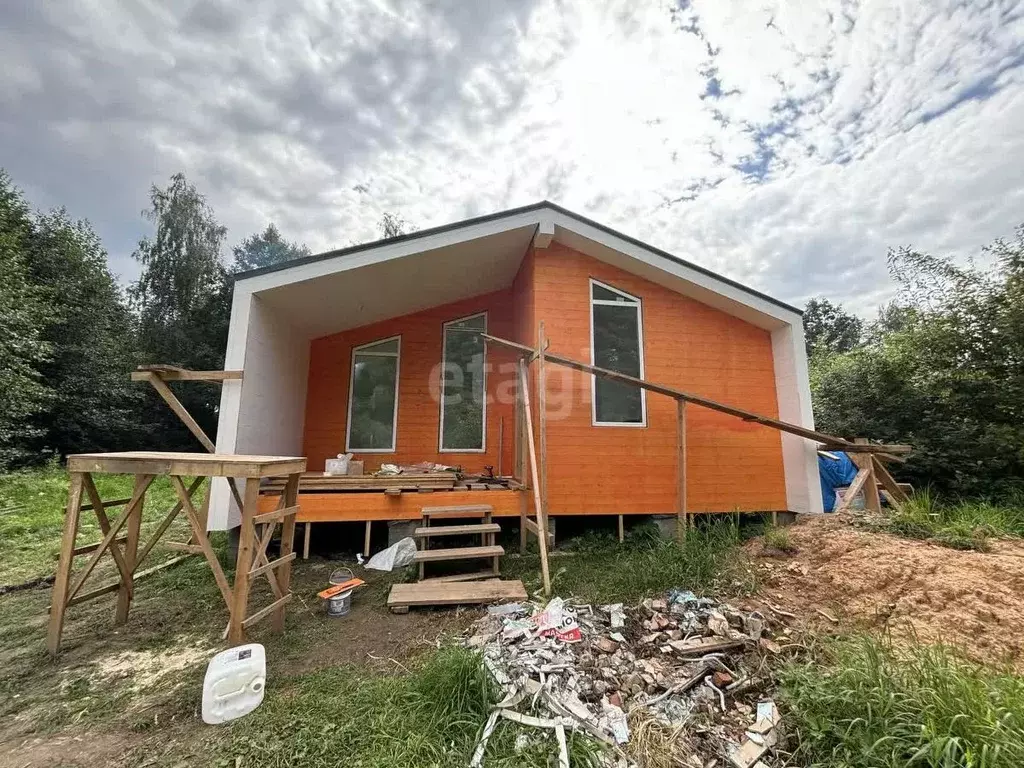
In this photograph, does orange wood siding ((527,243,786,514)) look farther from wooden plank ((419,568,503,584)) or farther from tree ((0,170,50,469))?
tree ((0,170,50,469))

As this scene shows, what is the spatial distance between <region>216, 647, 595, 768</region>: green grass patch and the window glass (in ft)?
12.7

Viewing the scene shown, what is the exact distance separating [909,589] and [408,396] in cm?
641

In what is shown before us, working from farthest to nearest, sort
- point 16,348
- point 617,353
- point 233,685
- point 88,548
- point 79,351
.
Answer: point 79,351 < point 16,348 < point 617,353 < point 88,548 < point 233,685

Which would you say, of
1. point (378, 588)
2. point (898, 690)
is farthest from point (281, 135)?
point (898, 690)

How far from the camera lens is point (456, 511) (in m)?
4.95

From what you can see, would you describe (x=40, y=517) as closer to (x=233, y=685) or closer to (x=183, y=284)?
(x=233, y=685)

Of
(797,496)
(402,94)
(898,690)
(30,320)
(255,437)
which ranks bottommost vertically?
(898,690)

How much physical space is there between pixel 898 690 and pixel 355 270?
226 inches

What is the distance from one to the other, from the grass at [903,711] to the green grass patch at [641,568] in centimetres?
133

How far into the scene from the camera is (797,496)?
5.78 meters

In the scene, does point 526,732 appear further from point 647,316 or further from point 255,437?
point 647,316

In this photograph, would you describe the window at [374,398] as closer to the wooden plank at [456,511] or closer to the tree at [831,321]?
the wooden plank at [456,511]

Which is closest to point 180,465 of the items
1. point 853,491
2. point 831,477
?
point 853,491

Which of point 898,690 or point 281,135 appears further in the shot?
point 281,135
